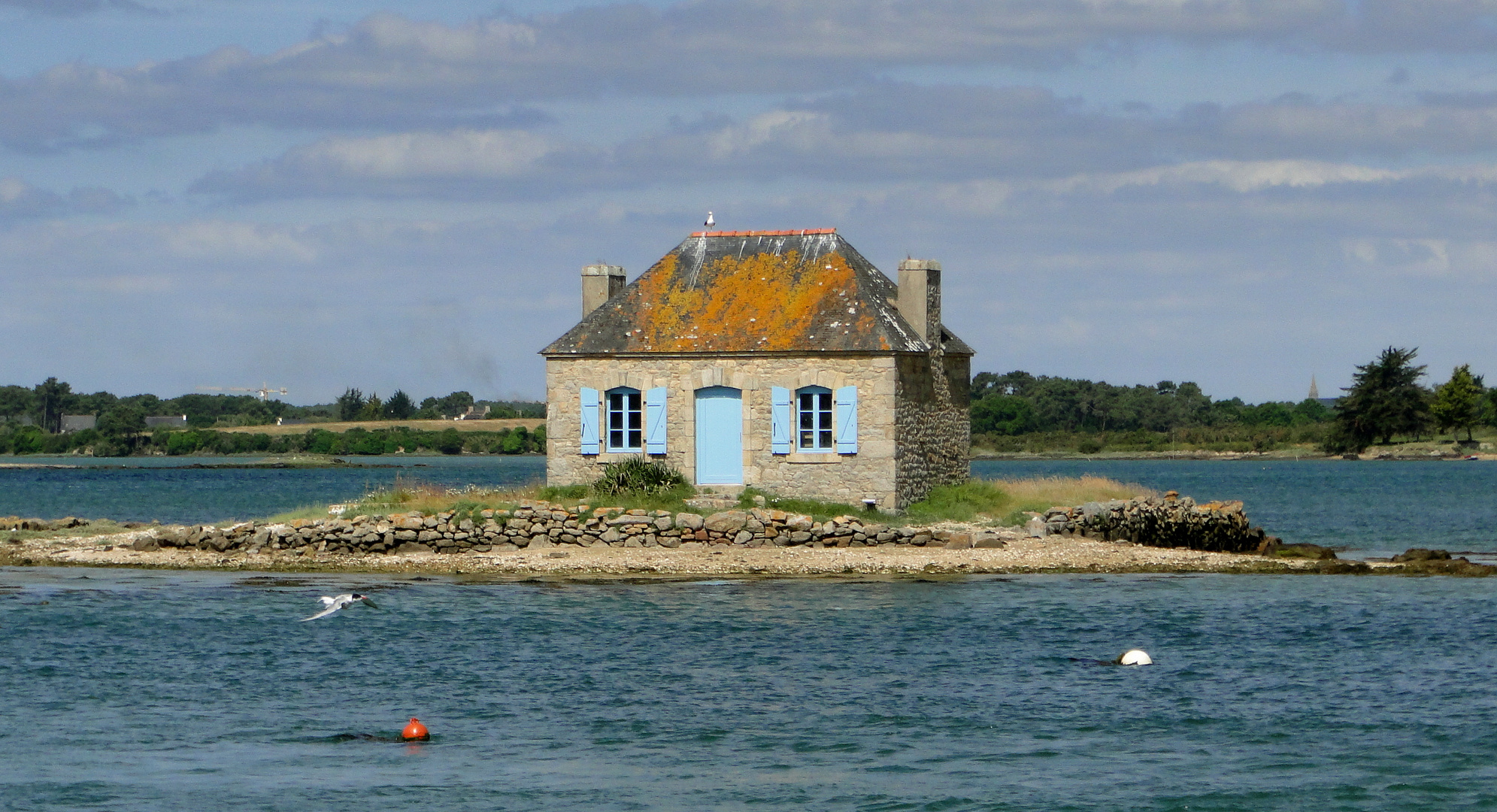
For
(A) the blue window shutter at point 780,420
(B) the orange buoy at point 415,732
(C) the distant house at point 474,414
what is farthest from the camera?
(C) the distant house at point 474,414

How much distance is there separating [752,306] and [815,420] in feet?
8.94

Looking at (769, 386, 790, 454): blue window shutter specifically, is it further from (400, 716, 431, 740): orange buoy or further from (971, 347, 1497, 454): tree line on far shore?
(971, 347, 1497, 454): tree line on far shore

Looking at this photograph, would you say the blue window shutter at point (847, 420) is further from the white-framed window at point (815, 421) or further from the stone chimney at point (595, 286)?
the stone chimney at point (595, 286)

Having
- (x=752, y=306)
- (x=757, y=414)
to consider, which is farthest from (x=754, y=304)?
(x=757, y=414)

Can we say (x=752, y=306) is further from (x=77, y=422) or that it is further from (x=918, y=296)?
(x=77, y=422)

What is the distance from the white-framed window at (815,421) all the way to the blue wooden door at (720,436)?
3.38 ft

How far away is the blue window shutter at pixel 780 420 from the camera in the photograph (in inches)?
1146

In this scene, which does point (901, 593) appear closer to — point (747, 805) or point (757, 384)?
point (757, 384)

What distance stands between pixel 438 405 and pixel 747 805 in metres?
160

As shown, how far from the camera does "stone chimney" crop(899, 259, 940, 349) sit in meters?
30.5

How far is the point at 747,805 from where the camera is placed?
1227 centimetres

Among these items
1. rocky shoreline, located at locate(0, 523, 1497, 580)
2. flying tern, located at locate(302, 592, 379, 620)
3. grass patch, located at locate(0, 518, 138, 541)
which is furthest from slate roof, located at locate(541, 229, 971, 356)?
grass patch, located at locate(0, 518, 138, 541)

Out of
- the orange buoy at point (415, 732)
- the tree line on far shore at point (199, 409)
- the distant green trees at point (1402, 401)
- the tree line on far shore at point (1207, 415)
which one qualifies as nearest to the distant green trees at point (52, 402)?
the tree line on far shore at point (199, 409)

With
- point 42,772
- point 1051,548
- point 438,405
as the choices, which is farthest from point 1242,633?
point 438,405
